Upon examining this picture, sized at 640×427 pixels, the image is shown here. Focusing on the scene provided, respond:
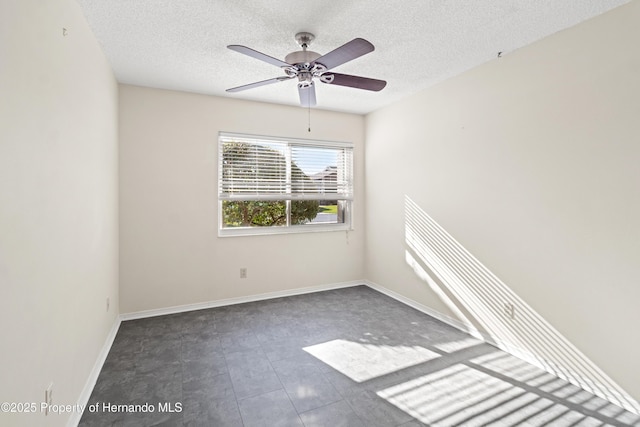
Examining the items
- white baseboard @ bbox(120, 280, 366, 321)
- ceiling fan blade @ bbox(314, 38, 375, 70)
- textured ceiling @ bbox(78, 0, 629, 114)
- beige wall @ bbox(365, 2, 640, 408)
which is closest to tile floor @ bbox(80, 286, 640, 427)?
white baseboard @ bbox(120, 280, 366, 321)

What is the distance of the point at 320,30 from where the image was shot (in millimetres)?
2320

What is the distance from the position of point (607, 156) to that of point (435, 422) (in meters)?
2.06

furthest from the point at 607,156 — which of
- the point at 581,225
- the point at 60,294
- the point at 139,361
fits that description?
the point at 139,361

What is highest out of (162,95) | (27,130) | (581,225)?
(162,95)

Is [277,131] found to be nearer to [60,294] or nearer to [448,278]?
[448,278]

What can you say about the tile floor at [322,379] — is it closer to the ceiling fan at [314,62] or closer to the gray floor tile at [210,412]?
the gray floor tile at [210,412]

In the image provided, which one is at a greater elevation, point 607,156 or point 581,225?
point 607,156

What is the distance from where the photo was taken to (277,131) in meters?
4.16

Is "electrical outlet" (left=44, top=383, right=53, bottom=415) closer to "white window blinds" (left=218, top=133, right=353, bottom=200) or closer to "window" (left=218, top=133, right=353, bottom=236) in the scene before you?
"window" (left=218, top=133, right=353, bottom=236)

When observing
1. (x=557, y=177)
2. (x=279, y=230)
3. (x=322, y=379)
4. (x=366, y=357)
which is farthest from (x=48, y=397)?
(x=557, y=177)

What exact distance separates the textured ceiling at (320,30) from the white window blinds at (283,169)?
3.33 feet

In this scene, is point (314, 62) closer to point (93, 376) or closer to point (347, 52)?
point (347, 52)

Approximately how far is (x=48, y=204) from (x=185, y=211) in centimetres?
218

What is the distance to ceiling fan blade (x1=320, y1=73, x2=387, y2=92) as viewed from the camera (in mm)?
2391
